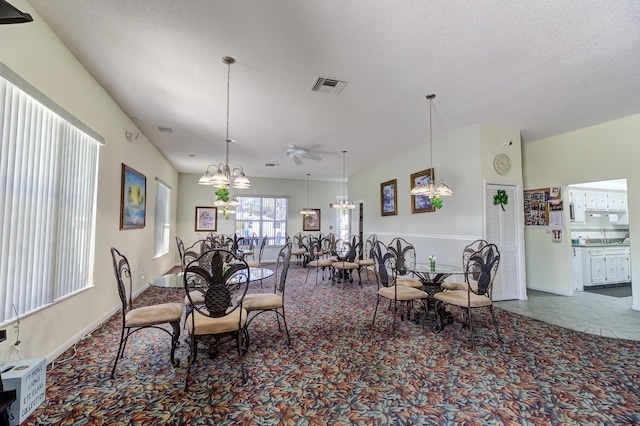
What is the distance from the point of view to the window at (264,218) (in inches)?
403

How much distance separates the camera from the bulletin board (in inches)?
212

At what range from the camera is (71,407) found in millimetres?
2018

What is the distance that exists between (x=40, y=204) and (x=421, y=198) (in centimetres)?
603

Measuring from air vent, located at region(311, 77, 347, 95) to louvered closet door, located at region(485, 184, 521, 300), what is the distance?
3234 millimetres

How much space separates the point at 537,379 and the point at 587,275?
5144mm

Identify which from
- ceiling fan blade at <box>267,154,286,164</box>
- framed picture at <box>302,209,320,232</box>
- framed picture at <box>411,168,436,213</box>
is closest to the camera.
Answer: framed picture at <box>411,168,436,213</box>

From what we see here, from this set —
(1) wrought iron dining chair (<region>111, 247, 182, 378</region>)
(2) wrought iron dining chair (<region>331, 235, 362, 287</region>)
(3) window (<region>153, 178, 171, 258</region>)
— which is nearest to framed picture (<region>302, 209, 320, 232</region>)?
(2) wrought iron dining chair (<region>331, 235, 362, 287</region>)

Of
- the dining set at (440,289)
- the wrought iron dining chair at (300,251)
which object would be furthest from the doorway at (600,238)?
the wrought iron dining chair at (300,251)

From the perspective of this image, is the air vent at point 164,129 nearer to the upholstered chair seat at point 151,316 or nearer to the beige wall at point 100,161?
the beige wall at point 100,161

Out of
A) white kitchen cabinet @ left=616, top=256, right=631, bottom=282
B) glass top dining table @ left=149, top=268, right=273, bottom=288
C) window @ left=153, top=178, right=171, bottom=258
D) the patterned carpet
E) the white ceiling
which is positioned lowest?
the patterned carpet

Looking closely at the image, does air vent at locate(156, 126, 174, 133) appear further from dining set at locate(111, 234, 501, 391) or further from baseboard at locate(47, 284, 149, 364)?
baseboard at locate(47, 284, 149, 364)

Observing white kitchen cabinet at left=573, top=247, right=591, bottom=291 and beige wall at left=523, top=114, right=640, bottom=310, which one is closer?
beige wall at left=523, top=114, right=640, bottom=310

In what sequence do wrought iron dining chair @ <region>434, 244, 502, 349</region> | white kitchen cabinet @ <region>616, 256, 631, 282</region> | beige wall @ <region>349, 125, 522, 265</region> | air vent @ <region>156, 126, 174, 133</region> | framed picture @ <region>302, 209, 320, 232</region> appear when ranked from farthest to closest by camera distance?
framed picture @ <region>302, 209, 320, 232</region>
white kitchen cabinet @ <region>616, 256, 631, 282</region>
air vent @ <region>156, 126, 174, 133</region>
beige wall @ <region>349, 125, 522, 265</region>
wrought iron dining chair @ <region>434, 244, 502, 349</region>

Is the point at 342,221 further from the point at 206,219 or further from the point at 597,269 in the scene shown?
the point at 597,269
